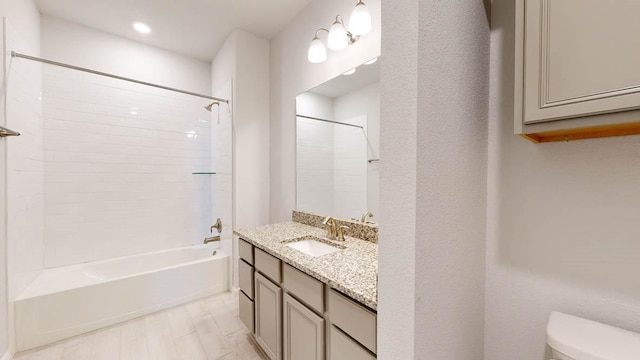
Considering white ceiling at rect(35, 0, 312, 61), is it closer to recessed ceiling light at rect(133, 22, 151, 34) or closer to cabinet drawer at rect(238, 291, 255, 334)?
recessed ceiling light at rect(133, 22, 151, 34)

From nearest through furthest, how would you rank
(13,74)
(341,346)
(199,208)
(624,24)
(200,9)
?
(624,24), (341,346), (13,74), (200,9), (199,208)

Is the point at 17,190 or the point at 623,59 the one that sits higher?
the point at 623,59

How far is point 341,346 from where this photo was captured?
3.43 ft

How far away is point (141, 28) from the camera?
8.26ft

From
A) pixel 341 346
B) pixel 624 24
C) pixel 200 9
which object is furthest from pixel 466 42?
pixel 200 9

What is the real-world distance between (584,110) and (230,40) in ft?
9.51

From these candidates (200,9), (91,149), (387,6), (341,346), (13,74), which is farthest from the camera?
(91,149)

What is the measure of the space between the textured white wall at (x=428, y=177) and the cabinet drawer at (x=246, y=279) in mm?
1203

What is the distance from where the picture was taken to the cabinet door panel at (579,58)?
562 mm

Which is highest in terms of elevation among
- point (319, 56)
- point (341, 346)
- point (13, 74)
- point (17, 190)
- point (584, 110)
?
point (319, 56)

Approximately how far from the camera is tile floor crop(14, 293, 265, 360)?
68.2 inches

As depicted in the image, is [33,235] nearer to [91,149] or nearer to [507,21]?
[91,149]

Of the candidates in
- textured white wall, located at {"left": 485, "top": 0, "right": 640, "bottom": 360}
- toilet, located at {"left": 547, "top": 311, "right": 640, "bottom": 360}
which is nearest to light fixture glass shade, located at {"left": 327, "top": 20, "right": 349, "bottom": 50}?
textured white wall, located at {"left": 485, "top": 0, "right": 640, "bottom": 360}

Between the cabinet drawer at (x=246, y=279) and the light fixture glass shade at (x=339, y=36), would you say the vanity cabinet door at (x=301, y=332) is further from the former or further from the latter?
the light fixture glass shade at (x=339, y=36)
